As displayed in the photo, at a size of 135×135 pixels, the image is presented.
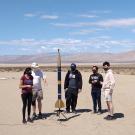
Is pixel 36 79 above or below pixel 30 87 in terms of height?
above

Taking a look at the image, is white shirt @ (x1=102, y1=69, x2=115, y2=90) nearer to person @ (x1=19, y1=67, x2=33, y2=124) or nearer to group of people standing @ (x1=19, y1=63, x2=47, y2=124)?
group of people standing @ (x1=19, y1=63, x2=47, y2=124)

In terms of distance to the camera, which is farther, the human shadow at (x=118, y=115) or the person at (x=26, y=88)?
the human shadow at (x=118, y=115)

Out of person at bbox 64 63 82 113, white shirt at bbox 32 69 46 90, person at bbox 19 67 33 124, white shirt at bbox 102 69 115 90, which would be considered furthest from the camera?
person at bbox 64 63 82 113

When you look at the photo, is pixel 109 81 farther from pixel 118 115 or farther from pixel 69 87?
pixel 69 87

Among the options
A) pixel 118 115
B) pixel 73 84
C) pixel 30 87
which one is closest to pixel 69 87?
pixel 73 84

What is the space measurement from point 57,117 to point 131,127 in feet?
9.39

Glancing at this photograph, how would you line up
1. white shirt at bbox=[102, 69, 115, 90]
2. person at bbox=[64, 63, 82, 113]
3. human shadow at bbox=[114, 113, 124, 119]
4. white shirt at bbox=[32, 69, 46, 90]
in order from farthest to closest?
person at bbox=[64, 63, 82, 113] → human shadow at bbox=[114, 113, 124, 119] → white shirt at bbox=[32, 69, 46, 90] → white shirt at bbox=[102, 69, 115, 90]

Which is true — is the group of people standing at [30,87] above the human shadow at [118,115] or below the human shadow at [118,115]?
above

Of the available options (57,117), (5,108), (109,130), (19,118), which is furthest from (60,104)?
(5,108)

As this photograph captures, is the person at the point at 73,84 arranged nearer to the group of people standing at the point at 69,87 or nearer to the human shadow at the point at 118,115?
the group of people standing at the point at 69,87

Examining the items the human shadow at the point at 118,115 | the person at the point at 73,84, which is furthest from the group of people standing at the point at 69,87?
the human shadow at the point at 118,115

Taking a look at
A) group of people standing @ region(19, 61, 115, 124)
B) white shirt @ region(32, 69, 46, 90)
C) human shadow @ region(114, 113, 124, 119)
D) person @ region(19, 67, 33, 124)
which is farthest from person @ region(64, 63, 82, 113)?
person @ region(19, 67, 33, 124)

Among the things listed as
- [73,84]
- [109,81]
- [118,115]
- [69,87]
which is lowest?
[118,115]

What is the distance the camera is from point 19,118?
562 inches
